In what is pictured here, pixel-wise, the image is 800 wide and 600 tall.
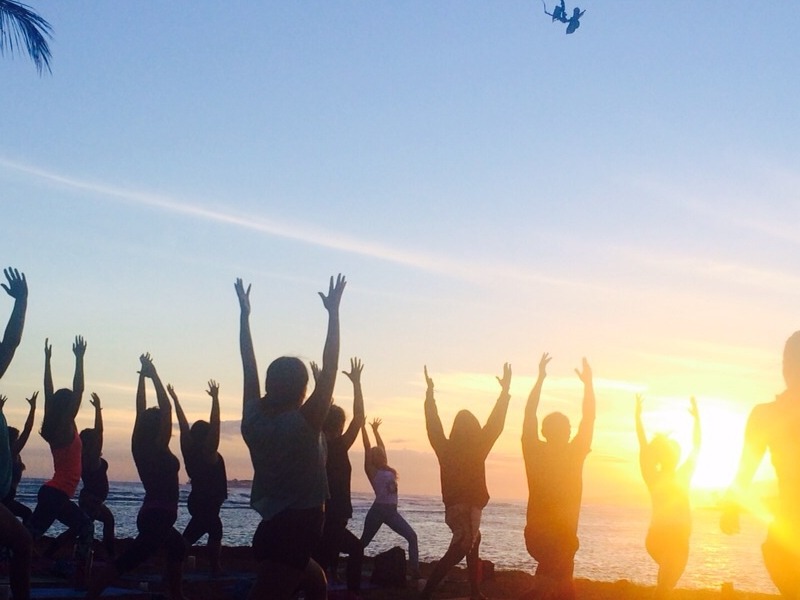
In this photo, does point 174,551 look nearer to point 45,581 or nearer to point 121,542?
point 45,581

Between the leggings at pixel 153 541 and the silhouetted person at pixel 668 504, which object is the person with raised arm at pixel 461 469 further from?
the leggings at pixel 153 541

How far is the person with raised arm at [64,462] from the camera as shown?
1029cm

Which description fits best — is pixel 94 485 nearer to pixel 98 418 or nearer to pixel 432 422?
pixel 98 418

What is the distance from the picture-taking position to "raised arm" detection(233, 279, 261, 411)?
579 cm

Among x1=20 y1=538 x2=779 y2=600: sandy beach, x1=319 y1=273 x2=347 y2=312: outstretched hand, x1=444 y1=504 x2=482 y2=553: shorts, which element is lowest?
x1=20 y1=538 x2=779 y2=600: sandy beach

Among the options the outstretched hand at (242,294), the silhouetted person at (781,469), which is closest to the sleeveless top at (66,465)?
the outstretched hand at (242,294)

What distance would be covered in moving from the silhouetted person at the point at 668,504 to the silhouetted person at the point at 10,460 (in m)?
5.64

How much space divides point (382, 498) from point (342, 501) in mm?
3373

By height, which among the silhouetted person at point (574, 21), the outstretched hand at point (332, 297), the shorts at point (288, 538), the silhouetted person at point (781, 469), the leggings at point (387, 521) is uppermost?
the silhouetted person at point (574, 21)

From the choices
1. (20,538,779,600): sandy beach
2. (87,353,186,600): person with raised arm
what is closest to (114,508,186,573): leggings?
(87,353,186,600): person with raised arm

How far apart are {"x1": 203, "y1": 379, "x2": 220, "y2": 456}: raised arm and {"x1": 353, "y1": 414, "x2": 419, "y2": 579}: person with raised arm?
245 cm

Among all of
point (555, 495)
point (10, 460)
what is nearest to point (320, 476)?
point (555, 495)

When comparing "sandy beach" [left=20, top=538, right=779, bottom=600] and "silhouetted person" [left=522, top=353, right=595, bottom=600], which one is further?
"sandy beach" [left=20, top=538, right=779, bottom=600]

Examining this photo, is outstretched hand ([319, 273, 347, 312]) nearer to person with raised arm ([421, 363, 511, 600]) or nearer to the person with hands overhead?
person with raised arm ([421, 363, 511, 600])
